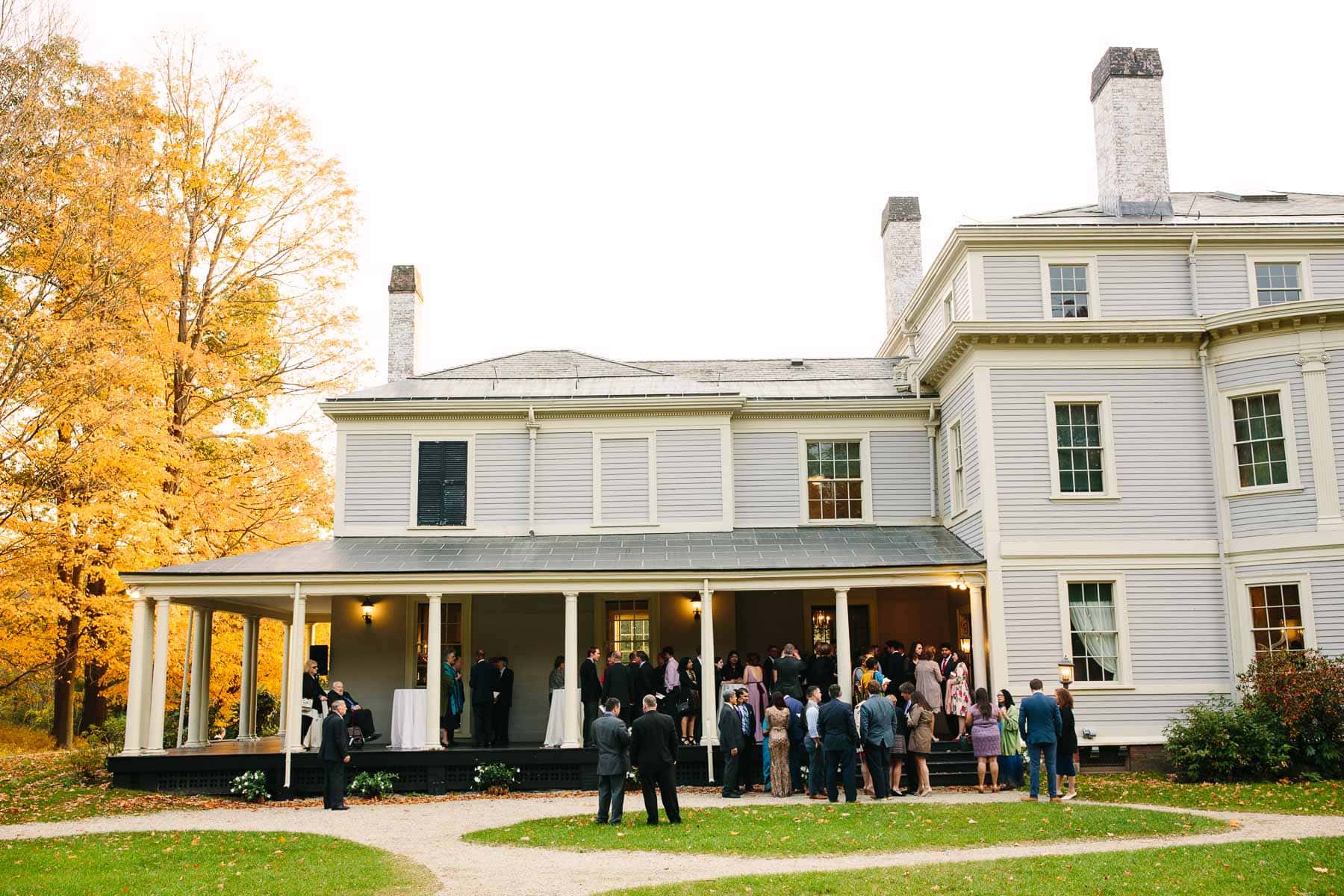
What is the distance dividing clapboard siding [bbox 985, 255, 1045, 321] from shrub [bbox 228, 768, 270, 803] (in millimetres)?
13735

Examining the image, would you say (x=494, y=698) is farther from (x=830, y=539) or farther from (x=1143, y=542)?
(x=1143, y=542)

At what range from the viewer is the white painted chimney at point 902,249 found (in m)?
26.6

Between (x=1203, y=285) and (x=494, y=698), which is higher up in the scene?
(x=1203, y=285)

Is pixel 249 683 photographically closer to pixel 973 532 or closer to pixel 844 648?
pixel 844 648

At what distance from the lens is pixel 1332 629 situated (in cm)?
1766

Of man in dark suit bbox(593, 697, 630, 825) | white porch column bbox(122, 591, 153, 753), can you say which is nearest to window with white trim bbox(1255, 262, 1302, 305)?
man in dark suit bbox(593, 697, 630, 825)

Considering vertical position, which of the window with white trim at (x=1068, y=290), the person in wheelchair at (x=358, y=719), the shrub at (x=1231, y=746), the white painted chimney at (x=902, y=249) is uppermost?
the white painted chimney at (x=902, y=249)

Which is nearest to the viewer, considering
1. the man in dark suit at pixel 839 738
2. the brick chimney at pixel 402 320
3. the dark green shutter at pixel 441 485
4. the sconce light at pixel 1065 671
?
the man in dark suit at pixel 839 738

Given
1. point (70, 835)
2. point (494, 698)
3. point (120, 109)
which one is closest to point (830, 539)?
point (494, 698)

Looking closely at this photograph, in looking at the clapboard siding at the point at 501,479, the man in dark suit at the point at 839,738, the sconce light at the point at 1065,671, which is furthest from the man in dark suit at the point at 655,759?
the clapboard siding at the point at 501,479

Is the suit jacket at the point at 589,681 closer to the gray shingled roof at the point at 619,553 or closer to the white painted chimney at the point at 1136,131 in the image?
the gray shingled roof at the point at 619,553

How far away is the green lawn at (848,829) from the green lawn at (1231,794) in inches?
49.8

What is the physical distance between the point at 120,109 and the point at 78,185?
8.49 ft

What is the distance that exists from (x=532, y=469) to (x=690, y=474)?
117 inches
